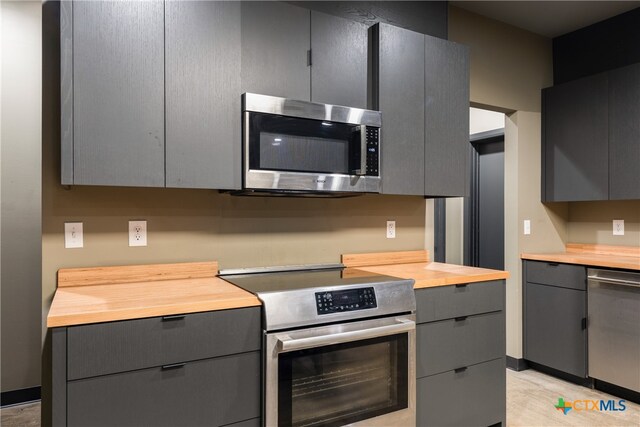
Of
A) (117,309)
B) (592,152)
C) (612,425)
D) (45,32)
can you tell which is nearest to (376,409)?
(117,309)

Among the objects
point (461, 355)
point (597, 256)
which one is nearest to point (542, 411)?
point (461, 355)

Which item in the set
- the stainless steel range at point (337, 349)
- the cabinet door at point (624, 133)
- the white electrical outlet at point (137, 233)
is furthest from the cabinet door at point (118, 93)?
the cabinet door at point (624, 133)

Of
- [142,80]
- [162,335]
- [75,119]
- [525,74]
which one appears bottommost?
[162,335]

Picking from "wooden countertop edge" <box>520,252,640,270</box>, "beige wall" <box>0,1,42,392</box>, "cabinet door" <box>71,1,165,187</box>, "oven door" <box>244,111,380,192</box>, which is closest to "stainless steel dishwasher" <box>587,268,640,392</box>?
"wooden countertop edge" <box>520,252,640,270</box>

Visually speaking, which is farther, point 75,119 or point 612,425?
point 612,425

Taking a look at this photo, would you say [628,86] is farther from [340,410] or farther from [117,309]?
[117,309]

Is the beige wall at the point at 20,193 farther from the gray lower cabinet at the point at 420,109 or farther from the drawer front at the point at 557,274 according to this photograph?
the drawer front at the point at 557,274

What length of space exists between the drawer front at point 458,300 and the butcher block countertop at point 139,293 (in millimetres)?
→ 881

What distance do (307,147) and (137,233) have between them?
0.92 m

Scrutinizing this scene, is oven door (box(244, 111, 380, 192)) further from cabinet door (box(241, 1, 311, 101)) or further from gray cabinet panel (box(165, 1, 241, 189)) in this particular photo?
cabinet door (box(241, 1, 311, 101))

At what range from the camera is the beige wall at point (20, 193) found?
107 inches

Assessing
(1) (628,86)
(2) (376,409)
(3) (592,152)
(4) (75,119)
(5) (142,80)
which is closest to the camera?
(4) (75,119)

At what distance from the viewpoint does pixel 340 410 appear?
6.04 feet

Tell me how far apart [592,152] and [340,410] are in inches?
108
